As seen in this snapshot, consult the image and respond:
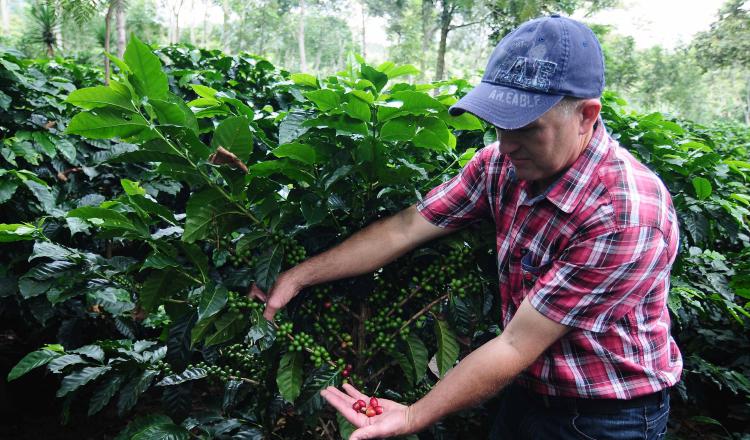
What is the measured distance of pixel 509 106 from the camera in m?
1.47

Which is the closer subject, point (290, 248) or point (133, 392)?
point (290, 248)

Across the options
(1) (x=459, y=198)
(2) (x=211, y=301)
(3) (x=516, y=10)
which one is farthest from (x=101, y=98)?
(3) (x=516, y=10)

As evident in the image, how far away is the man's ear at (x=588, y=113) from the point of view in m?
1.50

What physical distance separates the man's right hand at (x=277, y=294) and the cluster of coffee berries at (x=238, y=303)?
0.05m

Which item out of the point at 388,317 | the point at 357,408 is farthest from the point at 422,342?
the point at 357,408

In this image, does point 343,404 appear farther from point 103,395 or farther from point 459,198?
point 103,395

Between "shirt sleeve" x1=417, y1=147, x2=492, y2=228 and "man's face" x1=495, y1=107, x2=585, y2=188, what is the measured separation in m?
0.23

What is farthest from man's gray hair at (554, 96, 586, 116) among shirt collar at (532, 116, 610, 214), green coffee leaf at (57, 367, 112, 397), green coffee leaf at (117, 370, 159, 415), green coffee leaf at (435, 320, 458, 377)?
green coffee leaf at (57, 367, 112, 397)

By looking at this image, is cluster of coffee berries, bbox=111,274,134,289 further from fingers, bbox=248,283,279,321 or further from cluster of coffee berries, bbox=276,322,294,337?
cluster of coffee berries, bbox=276,322,294,337

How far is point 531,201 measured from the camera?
166 cm

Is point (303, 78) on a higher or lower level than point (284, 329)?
higher

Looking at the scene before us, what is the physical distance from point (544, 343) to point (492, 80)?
2.62 feet

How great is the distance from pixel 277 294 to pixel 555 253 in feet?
2.98

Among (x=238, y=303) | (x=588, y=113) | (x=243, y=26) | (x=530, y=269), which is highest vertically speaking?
(x=588, y=113)
